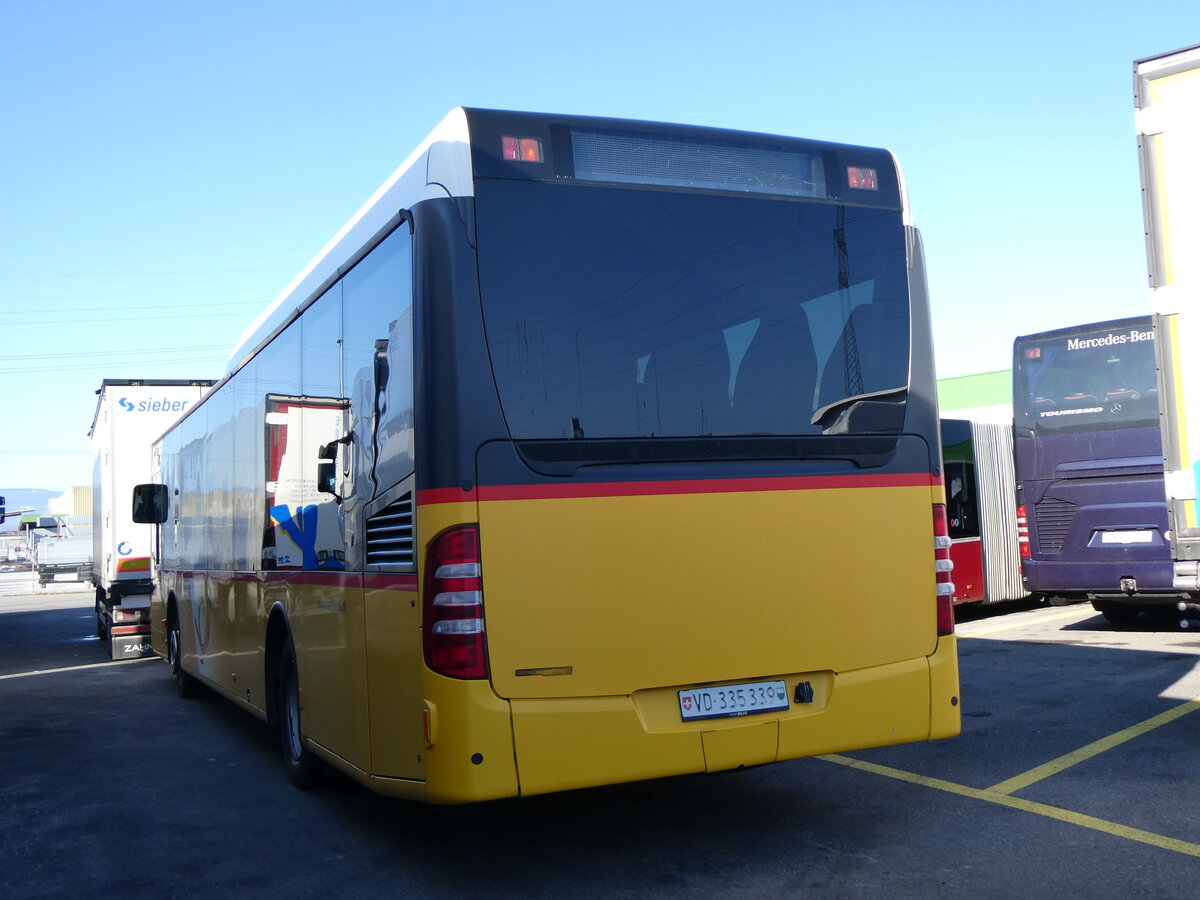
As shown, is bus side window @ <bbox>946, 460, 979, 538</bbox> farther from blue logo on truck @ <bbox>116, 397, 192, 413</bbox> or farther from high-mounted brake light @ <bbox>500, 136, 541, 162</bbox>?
high-mounted brake light @ <bbox>500, 136, 541, 162</bbox>

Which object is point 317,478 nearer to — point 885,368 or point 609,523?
point 609,523

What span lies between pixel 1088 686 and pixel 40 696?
1020cm

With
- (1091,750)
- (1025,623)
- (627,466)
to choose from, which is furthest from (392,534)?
(1025,623)

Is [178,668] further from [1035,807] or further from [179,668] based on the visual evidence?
[1035,807]

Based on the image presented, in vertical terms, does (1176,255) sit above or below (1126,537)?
above

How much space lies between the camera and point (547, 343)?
15.6ft

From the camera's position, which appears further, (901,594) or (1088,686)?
(1088,686)

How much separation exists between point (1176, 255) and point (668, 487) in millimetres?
3682

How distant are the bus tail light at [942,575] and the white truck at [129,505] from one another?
1244 cm

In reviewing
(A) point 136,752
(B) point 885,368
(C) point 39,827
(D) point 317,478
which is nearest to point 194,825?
Answer: (C) point 39,827

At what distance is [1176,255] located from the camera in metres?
6.64

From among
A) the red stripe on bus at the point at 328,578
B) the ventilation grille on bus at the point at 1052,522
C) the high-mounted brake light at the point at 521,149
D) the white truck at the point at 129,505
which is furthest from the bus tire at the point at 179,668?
the ventilation grille on bus at the point at 1052,522

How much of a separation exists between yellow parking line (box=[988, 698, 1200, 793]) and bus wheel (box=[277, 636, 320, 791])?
3.83 metres

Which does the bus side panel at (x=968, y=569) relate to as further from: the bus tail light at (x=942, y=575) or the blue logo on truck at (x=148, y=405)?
the blue logo on truck at (x=148, y=405)
